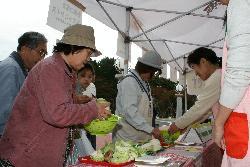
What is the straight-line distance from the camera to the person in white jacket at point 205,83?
387cm

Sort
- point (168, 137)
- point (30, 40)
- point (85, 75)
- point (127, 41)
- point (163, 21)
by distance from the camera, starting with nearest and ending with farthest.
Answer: point (30, 40) → point (168, 137) → point (85, 75) → point (127, 41) → point (163, 21)

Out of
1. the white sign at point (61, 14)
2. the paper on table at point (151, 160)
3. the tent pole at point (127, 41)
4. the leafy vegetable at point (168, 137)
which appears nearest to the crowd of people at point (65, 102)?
the paper on table at point (151, 160)

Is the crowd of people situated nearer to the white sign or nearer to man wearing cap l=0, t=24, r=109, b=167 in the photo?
man wearing cap l=0, t=24, r=109, b=167

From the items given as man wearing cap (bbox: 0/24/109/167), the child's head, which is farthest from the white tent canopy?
man wearing cap (bbox: 0/24/109/167)

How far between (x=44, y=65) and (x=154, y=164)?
106 centimetres

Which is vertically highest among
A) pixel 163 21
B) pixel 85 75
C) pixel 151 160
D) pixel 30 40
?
pixel 163 21

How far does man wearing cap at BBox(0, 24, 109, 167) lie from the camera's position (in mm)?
2078

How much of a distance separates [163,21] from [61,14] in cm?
345

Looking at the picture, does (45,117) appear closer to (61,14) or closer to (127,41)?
(61,14)

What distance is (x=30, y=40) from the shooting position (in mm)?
3348

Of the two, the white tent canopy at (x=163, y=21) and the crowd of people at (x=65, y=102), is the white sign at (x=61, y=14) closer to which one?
→ the crowd of people at (x=65, y=102)

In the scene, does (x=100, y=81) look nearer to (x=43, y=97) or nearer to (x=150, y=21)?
(x=150, y=21)

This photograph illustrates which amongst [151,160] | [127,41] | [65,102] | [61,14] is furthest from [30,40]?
[127,41]

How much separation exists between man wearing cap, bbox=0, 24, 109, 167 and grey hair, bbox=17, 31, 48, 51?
1176 millimetres
